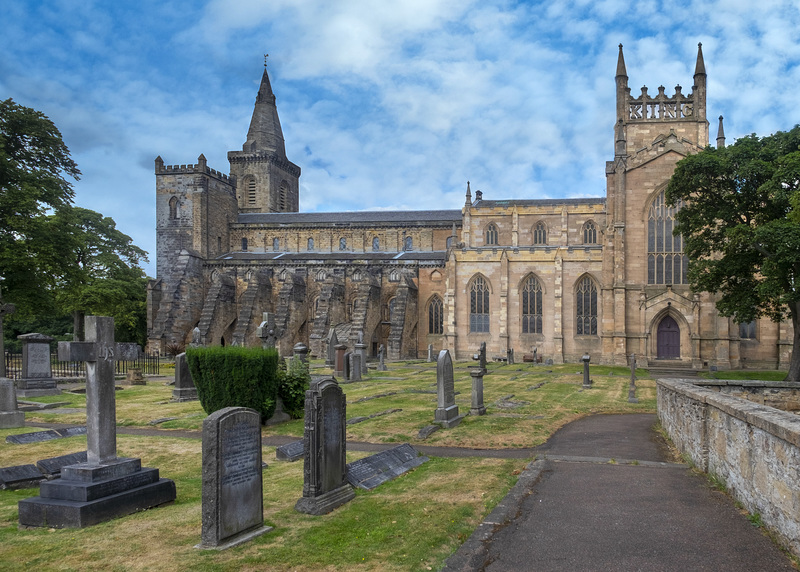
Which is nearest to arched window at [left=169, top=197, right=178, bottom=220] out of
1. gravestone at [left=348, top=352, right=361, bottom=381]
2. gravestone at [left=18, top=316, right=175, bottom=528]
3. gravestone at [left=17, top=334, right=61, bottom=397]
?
gravestone at [left=348, top=352, right=361, bottom=381]

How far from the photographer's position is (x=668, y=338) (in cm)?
3669

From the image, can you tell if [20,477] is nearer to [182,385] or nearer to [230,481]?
[230,481]

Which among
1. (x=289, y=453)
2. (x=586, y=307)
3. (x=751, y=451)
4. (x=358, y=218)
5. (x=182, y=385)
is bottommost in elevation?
(x=289, y=453)

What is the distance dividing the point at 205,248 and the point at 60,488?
47.5m

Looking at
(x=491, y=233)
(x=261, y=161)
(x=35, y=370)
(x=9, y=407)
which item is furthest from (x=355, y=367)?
(x=261, y=161)

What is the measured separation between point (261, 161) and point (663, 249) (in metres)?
40.5

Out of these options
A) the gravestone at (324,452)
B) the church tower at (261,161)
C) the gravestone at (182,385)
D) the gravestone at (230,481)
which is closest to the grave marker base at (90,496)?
the gravestone at (230,481)

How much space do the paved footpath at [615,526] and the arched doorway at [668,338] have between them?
2797 centimetres

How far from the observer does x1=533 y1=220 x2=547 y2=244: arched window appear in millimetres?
47062

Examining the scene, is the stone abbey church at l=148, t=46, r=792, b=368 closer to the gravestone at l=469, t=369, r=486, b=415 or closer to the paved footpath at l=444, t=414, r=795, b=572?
the gravestone at l=469, t=369, r=486, b=415

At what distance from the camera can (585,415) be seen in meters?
17.4

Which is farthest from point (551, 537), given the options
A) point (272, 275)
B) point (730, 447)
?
point (272, 275)

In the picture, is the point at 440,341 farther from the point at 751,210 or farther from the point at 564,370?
the point at 751,210

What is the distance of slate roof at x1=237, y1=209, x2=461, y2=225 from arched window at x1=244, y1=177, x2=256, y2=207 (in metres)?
2.79
